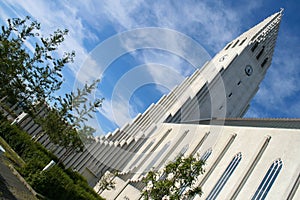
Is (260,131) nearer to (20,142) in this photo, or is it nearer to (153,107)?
(20,142)

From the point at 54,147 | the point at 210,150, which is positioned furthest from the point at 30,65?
the point at 54,147

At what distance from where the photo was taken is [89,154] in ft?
139

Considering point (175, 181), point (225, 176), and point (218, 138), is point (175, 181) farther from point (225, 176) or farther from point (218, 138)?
point (218, 138)

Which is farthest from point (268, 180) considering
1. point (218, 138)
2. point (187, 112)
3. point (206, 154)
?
point (187, 112)

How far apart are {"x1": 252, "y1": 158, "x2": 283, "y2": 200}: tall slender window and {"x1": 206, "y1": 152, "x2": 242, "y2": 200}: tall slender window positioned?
3.51 metres

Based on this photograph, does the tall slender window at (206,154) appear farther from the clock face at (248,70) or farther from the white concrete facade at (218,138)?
the clock face at (248,70)

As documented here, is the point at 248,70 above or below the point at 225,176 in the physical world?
above

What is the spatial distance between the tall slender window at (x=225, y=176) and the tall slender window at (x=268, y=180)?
3506mm

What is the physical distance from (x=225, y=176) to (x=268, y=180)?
4.22 meters

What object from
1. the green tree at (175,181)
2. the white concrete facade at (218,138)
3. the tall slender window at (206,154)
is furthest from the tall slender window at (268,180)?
the tall slender window at (206,154)

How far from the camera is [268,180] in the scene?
22.2 metres

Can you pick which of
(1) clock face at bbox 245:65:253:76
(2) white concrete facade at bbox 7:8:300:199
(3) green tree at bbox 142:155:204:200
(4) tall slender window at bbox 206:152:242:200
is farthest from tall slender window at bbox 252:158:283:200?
(1) clock face at bbox 245:65:253:76

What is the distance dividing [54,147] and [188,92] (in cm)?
2298

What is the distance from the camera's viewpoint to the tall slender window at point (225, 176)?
24797mm
